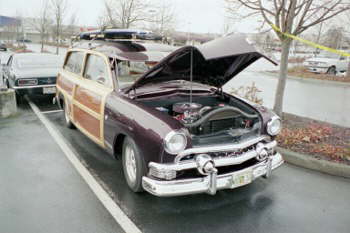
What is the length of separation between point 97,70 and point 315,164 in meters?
3.57

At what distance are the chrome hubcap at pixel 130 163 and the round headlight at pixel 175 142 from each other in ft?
2.39

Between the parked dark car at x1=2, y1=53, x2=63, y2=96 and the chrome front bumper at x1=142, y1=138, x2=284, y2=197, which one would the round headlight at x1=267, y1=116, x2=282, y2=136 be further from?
the parked dark car at x1=2, y1=53, x2=63, y2=96

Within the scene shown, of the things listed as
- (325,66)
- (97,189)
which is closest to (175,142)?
(97,189)

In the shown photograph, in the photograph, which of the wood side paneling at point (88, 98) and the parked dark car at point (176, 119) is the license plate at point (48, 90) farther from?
the wood side paneling at point (88, 98)

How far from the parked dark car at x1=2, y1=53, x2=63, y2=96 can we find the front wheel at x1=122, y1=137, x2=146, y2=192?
17.2 feet

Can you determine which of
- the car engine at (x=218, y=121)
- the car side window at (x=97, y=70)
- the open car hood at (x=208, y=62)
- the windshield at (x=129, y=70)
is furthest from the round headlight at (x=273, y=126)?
the car side window at (x=97, y=70)

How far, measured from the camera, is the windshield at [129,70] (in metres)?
4.36

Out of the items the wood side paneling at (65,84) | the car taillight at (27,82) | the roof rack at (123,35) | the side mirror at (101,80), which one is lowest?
the car taillight at (27,82)

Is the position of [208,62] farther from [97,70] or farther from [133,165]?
[133,165]

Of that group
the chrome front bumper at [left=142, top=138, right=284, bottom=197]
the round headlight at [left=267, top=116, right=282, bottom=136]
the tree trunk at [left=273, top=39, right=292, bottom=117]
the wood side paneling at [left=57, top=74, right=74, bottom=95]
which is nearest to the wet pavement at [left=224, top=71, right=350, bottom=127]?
the tree trunk at [left=273, top=39, right=292, bottom=117]

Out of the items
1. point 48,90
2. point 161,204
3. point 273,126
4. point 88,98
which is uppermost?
point 88,98

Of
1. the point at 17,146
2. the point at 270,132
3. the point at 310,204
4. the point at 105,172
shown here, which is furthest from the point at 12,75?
the point at 310,204

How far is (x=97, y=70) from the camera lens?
15.7 feet

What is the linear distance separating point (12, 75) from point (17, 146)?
151 inches
